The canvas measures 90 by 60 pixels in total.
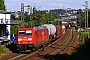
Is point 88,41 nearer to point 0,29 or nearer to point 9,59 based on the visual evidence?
point 9,59

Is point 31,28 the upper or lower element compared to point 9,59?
upper

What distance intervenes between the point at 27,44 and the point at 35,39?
3.78 feet

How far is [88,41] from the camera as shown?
19.0 m

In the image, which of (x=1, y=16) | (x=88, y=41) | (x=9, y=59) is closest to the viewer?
(x=88, y=41)

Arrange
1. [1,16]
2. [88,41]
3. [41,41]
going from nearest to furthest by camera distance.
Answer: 1. [88,41]
2. [41,41]
3. [1,16]

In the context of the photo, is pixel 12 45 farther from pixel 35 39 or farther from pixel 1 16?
pixel 1 16

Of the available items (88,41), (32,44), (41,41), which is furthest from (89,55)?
(41,41)

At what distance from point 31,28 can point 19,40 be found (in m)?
1.82

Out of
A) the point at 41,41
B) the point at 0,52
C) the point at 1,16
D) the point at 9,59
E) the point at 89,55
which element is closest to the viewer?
the point at 89,55

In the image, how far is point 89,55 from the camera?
54.0 feet

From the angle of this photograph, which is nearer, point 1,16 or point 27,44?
point 27,44

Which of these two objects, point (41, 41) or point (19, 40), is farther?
point (41, 41)

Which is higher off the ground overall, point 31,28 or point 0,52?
point 31,28

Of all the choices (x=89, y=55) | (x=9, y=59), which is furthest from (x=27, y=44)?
Result: (x=89, y=55)
